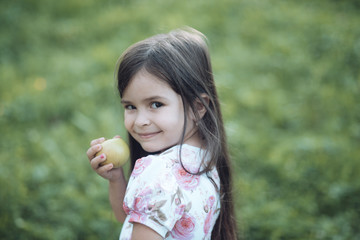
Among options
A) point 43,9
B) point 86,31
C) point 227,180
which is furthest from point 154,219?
point 43,9

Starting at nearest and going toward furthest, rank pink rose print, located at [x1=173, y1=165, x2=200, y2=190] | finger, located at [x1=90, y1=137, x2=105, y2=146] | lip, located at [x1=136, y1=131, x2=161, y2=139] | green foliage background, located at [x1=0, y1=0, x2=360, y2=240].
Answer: pink rose print, located at [x1=173, y1=165, x2=200, y2=190] → lip, located at [x1=136, y1=131, x2=161, y2=139] → finger, located at [x1=90, y1=137, x2=105, y2=146] → green foliage background, located at [x1=0, y1=0, x2=360, y2=240]

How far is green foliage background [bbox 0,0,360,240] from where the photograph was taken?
289cm

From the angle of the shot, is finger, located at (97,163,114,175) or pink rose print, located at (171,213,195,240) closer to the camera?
pink rose print, located at (171,213,195,240)

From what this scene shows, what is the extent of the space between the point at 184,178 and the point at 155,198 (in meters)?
0.19

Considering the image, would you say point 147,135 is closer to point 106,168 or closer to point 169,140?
point 169,140

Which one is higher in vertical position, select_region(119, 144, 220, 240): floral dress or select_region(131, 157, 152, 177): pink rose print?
select_region(131, 157, 152, 177): pink rose print

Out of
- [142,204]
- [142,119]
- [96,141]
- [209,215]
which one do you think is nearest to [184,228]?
[209,215]

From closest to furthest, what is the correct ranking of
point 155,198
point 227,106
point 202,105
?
point 155,198 → point 202,105 → point 227,106

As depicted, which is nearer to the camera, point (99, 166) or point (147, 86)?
point (147, 86)

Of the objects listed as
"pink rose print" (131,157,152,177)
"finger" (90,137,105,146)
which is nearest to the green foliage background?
"finger" (90,137,105,146)

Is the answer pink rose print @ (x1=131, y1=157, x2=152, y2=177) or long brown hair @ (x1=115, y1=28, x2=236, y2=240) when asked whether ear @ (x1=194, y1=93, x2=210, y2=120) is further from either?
pink rose print @ (x1=131, y1=157, x2=152, y2=177)

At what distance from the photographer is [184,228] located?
5.14 ft

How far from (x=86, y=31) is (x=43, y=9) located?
3.78 ft

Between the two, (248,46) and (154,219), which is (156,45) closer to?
(154,219)
